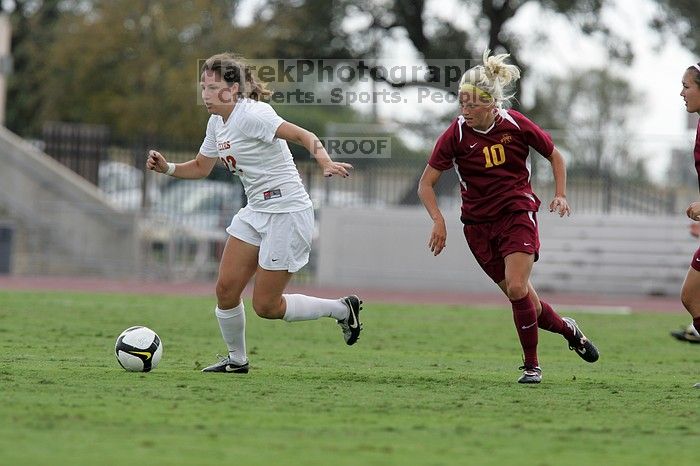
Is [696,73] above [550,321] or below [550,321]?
above

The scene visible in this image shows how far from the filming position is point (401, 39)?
101ft

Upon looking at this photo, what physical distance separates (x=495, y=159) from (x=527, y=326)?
114cm

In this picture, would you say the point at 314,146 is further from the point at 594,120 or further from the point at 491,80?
the point at 594,120

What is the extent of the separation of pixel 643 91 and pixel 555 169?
52273 millimetres

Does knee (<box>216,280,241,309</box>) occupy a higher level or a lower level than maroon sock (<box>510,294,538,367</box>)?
higher

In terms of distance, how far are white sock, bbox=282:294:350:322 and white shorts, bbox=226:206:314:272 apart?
12.9 inches

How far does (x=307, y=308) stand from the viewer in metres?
8.61

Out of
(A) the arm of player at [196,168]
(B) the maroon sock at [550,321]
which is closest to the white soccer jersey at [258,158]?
(A) the arm of player at [196,168]

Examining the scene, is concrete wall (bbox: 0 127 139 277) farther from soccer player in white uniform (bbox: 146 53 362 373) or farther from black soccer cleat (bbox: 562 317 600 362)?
black soccer cleat (bbox: 562 317 600 362)

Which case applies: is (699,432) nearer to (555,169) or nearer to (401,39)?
(555,169)

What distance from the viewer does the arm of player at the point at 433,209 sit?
27.3ft

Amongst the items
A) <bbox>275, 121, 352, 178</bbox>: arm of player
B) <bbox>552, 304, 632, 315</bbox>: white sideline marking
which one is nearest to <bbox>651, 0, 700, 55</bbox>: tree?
<bbox>552, 304, 632, 315</bbox>: white sideline marking

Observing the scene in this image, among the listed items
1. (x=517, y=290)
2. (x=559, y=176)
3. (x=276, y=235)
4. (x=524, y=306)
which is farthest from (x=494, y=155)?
(x=276, y=235)

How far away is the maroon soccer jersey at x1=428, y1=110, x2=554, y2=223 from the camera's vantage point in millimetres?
8289
